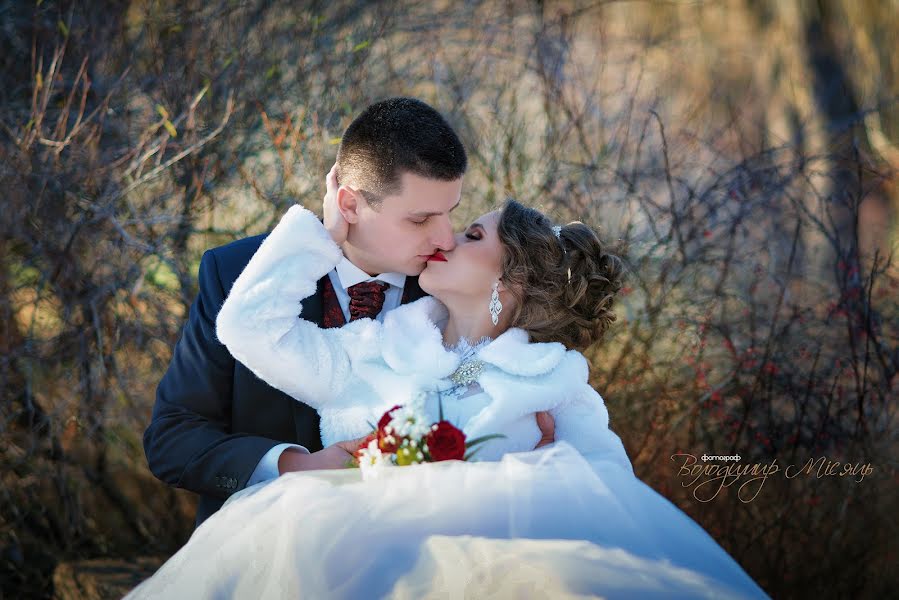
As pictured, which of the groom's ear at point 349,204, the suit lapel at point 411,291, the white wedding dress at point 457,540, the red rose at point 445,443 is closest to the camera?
the white wedding dress at point 457,540

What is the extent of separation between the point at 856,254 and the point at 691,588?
3.32m

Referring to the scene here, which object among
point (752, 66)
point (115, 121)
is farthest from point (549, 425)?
point (752, 66)

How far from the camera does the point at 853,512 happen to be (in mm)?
4930

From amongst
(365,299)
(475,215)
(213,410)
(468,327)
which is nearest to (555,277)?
(468,327)

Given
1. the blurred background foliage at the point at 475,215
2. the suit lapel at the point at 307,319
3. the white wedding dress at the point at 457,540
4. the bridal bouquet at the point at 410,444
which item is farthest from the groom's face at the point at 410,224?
the blurred background foliage at the point at 475,215

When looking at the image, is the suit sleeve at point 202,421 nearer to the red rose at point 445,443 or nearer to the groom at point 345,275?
the groom at point 345,275

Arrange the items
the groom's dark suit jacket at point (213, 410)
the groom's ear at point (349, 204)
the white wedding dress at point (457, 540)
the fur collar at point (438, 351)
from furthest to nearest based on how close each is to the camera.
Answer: the groom's ear at point (349, 204)
the fur collar at point (438, 351)
the groom's dark suit jacket at point (213, 410)
the white wedding dress at point (457, 540)

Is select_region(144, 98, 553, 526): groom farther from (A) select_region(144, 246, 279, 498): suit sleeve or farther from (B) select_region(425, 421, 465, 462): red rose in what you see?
(B) select_region(425, 421, 465, 462): red rose

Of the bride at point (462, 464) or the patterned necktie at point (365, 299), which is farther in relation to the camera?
the patterned necktie at point (365, 299)

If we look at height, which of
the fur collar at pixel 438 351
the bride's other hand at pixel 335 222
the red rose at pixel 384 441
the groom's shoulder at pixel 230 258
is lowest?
the red rose at pixel 384 441

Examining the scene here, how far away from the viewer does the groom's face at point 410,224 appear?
3061 mm

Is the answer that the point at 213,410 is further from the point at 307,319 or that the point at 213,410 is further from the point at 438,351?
the point at 438,351

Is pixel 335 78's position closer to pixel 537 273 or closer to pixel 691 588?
pixel 537 273

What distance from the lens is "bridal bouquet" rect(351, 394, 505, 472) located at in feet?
8.27
